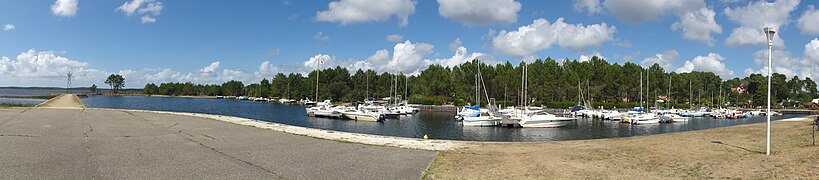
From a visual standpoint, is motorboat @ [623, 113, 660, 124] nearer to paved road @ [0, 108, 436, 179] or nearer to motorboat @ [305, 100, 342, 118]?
motorboat @ [305, 100, 342, 118]

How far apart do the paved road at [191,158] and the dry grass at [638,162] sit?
161 centimetres

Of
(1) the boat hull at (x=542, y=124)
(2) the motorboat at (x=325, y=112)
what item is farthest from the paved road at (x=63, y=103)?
(1) the boat hull at (x=542, y=124)

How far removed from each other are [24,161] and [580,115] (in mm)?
76424

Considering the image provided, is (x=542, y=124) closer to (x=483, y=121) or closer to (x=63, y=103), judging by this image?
(x=483, y=121)

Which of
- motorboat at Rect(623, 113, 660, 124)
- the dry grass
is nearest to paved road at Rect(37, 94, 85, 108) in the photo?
the dry grass

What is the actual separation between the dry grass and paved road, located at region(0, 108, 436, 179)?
1.61m

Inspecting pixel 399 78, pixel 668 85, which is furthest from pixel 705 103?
pixel 399 78

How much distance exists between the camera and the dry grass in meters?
11.3

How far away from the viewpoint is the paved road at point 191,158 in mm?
11531

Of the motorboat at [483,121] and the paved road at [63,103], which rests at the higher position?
the paved road at [63,103]

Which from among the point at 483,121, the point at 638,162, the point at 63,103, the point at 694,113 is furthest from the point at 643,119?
the point at 63,103

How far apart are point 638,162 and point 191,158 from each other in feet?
43.5

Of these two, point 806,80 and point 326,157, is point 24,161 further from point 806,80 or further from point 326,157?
point 806,80

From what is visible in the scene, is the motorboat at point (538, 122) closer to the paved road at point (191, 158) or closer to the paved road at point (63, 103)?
the paved road at point (191, 158)
